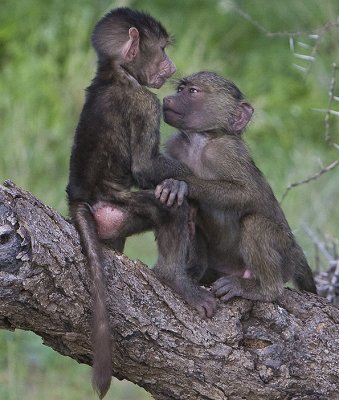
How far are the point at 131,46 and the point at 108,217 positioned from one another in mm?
709

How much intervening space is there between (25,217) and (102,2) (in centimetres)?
664

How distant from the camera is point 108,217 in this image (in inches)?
151

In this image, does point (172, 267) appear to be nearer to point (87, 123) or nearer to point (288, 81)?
point (87, 123)

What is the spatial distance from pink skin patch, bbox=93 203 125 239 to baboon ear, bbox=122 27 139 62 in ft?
2.02

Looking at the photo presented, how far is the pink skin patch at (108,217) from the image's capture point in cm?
380

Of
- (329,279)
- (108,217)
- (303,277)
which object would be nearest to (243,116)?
(303,277)

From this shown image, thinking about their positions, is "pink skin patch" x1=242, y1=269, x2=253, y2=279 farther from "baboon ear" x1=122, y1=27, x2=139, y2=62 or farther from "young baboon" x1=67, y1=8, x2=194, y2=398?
"baboon ear" x1=122, y1=27, x2=139, y2=62

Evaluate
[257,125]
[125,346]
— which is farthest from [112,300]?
[257,125]

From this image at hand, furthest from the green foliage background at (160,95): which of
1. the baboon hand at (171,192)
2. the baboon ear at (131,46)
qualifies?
the baboon ear at (131,46)

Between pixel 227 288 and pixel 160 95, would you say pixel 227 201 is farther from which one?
pixel 160 95

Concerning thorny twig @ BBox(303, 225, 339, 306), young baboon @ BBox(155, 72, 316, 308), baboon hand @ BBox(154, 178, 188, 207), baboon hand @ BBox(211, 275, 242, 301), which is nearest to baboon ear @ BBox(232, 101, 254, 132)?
young baboon @ BBox(155, 72, 316, 308)

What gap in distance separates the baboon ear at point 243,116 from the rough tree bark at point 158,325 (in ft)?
2.50

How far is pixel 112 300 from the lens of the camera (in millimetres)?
3543

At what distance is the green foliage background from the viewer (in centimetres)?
618
